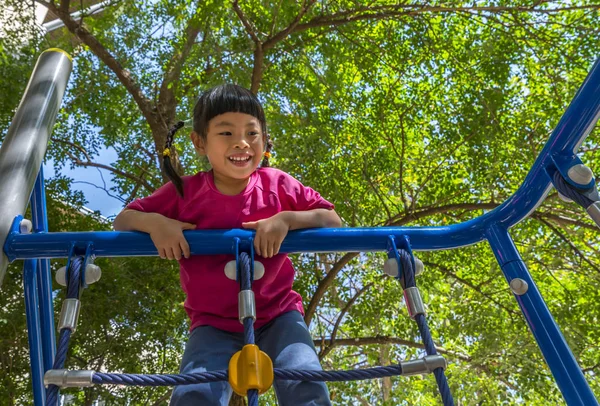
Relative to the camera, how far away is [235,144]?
139cm

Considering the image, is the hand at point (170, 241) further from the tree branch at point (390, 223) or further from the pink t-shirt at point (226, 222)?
the tree branch at point (390, 223)

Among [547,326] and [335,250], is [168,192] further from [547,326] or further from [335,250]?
[547,326]

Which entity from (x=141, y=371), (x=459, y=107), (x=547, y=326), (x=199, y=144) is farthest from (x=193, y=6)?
(x=547, y=326)

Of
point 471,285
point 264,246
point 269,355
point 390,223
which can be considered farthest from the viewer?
point 471,285

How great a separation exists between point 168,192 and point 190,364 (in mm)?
447

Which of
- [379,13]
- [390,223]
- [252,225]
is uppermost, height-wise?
[379,13]

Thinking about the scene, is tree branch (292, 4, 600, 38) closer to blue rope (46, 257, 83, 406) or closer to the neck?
the neck

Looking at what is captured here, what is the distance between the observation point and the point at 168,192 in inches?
55.8

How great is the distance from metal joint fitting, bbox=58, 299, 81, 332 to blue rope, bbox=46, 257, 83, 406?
1 centimetres

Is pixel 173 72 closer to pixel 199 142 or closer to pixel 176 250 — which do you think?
pixel 199 142

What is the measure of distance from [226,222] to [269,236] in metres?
0.26

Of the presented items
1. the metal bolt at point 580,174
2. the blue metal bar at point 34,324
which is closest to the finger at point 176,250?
the blue metal bar at point 34,324

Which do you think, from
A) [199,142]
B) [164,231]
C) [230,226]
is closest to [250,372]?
[164,231]

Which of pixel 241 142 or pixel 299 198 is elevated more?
pixel 241 142
